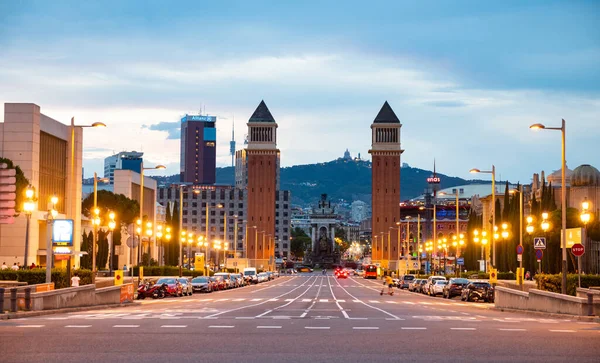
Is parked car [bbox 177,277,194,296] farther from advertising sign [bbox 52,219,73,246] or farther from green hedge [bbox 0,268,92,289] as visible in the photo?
advertising sign [bbox 52,219,73,246]

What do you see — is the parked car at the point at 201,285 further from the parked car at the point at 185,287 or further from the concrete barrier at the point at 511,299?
the concrete barrier at the point at 511,299

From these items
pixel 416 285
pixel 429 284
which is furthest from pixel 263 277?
pixel 429 284

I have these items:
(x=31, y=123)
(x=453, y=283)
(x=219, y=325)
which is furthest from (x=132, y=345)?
(x=31, y=123)

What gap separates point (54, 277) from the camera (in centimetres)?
4300

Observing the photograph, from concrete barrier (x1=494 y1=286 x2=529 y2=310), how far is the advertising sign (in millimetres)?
21255

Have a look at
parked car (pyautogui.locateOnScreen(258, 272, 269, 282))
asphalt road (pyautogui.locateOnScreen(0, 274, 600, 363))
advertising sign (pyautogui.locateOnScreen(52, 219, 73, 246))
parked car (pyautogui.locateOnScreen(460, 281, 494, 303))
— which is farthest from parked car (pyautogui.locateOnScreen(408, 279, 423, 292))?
asphalt road (pyautogui.locateOnScreen(0, 274, 600, 363))

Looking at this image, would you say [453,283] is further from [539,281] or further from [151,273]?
[151,273]

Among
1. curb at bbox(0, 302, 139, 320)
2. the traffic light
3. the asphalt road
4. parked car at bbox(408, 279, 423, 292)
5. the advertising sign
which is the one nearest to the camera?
the asphalt road

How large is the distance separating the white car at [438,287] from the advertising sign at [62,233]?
3480 centimetres

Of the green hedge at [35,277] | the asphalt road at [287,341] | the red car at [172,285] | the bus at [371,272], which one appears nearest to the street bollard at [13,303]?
the asphalt road at [287,341]

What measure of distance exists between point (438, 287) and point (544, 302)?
3304 centimetres

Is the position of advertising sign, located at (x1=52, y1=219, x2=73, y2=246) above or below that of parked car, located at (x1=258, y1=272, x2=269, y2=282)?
above

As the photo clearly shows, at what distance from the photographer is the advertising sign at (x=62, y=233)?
42438 mm

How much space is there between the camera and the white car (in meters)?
69.9
